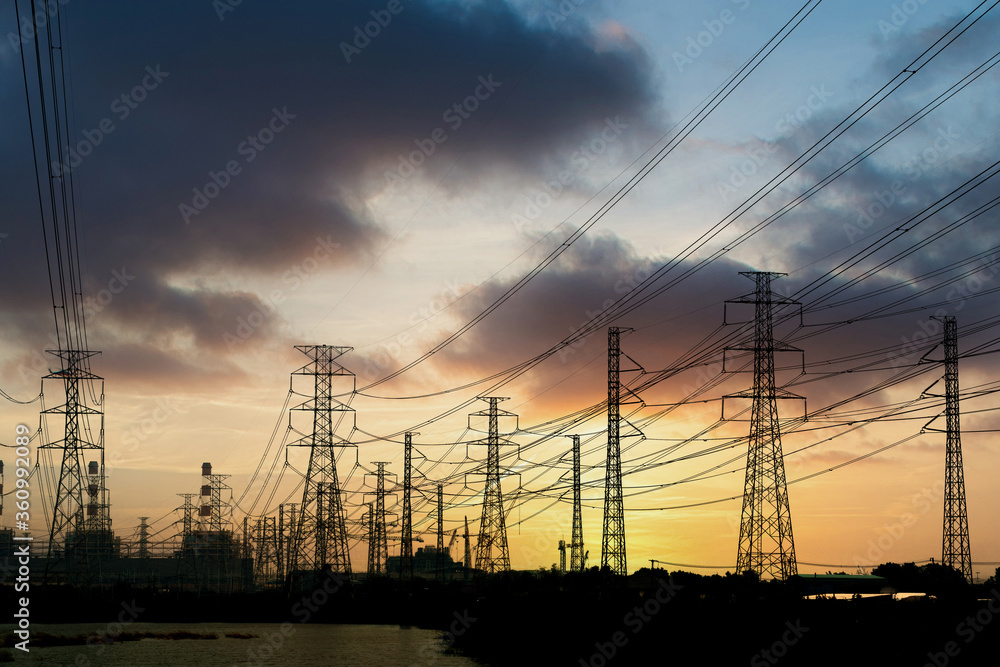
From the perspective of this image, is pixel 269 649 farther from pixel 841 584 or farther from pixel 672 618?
pixel 841 584

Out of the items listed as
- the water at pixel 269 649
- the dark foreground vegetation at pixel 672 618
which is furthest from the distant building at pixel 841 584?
the water at pixel 269 649

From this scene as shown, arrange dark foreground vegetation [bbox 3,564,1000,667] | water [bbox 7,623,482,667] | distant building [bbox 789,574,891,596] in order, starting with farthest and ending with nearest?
water [bbox 7,623,482,667] → distant building [bbox 789,574,891,596] → dark foreground vegetation [bbox 3,564,1000,667]

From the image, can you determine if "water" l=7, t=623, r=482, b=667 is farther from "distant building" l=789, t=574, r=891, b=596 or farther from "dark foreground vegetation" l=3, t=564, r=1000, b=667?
"distant building" l=789, t=574, r=891, b=596

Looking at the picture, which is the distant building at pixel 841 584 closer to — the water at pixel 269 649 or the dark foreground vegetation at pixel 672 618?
the dark foreground vegetation at pixel 672 618

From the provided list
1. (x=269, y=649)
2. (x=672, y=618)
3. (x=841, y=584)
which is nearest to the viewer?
(x=672, y=618)

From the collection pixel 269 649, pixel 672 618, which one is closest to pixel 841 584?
pixel 672 618

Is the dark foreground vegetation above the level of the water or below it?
above

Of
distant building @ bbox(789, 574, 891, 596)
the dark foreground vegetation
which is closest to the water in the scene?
the dark foreground vegetation

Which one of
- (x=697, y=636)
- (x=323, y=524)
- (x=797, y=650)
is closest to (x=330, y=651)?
(x=323, y=524)
